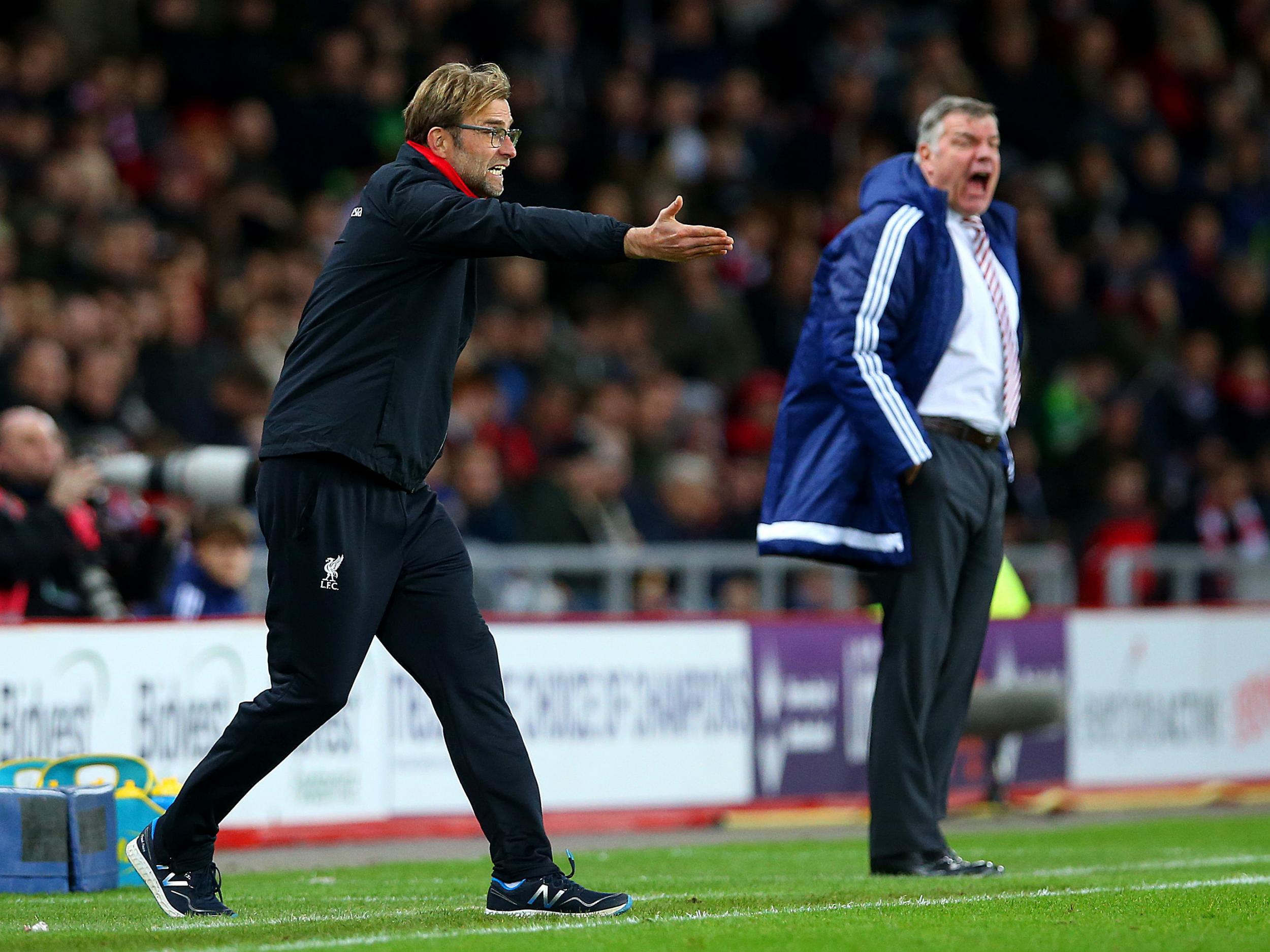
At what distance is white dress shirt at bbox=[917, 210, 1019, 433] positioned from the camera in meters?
7.20

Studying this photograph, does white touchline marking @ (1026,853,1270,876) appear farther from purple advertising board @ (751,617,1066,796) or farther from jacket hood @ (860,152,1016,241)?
purple advertising board @ (751,617,1066,796)

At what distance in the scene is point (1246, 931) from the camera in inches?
219

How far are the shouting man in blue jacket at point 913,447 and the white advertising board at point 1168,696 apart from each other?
527 centimetres

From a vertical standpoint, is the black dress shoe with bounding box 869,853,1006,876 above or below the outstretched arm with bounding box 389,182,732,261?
below

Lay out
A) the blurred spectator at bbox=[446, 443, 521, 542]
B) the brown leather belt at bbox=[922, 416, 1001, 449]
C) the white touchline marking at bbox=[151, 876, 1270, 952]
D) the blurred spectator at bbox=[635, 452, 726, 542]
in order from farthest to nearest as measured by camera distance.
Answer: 1. the blurred spectator at bbox=[635, 452, 726, 542]
2. the blurred spectator at bbox=[446, 443, 521, 542]
3. the brown leather belt at bbox=[922, 416, 1001, 449]
4. the white touchline marking at bbox=[151, 876, 1270, 952]

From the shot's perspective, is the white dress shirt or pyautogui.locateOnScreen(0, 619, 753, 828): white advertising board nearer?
the white dress shirt

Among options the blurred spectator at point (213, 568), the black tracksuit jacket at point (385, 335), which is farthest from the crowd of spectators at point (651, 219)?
the black tracksuit jacket at point (385, 335)

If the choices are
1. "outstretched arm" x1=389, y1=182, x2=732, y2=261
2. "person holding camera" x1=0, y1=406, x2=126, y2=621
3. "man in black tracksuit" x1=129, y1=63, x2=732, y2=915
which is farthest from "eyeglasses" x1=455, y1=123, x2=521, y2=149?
"person holding camera" x1=0, y1=406, x2=126, y2=621

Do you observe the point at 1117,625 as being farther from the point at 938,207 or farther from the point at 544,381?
the point at 938,207

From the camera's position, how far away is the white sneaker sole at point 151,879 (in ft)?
18.9

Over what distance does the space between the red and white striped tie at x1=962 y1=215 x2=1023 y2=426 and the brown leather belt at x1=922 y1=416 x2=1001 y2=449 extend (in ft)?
0.49

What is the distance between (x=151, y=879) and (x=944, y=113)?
12.7ft

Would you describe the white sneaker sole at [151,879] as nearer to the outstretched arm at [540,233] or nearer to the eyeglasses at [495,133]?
Result: the outstretched arm at [540,233]

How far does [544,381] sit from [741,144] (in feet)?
12.0
